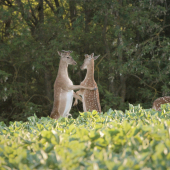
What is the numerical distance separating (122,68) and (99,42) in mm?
2459

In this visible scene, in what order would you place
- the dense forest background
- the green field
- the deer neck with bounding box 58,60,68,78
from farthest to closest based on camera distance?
the dense forest background, the deer neck with bounding box 58,60,68,78, the green field

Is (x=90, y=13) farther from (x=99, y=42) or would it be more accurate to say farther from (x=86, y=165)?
(x=86, y=165)

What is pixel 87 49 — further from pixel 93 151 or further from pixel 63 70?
pixel 93 151

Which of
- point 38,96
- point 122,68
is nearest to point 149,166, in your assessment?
point 122,68

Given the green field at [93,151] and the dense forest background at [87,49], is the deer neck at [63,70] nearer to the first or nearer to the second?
the green field at [93,151]

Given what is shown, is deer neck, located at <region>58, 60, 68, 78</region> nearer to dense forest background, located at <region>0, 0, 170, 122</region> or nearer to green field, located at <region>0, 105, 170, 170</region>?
green field, located at <region>0, 105, 170, 170</region>

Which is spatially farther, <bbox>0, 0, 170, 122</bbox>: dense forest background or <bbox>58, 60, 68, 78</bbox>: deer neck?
<bbox>0, 0, 170, 122</bbox>: dense forest background

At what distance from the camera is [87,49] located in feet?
45.2

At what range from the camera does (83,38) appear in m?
13.3

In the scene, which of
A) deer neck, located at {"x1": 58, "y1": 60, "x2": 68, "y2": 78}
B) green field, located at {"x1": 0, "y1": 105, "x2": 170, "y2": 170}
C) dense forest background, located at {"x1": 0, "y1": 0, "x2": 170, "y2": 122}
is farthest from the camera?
dense forest background, located at {"x1": 0, "y1": 0, "x2": 170, "y2": 122}

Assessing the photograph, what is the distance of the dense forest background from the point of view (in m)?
11.7

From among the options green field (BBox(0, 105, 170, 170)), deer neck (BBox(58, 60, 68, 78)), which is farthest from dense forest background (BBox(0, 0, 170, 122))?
green field (BBox(0, 105, 170, 170))

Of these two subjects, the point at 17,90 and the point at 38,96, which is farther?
the point at 38,96

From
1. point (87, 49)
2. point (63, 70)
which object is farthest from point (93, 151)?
point (87, 49)
